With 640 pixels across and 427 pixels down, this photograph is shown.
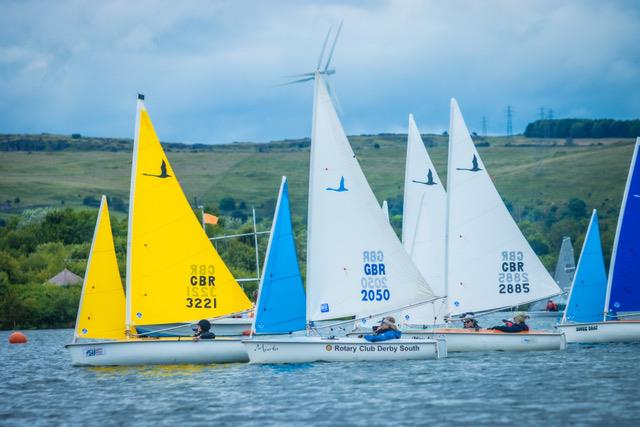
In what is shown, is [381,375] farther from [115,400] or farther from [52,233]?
[52,233]

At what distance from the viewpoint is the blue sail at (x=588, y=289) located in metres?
48.7

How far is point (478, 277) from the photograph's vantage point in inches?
1791

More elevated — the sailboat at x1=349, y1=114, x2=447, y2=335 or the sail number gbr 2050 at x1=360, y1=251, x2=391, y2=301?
the sailboat at x1=349, y1=114, x2=447, y2=335

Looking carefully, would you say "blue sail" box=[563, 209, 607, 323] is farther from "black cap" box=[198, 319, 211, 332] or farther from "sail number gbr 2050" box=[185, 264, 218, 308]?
"black cap" box=[198, 319, 211, 332]

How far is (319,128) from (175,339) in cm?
853

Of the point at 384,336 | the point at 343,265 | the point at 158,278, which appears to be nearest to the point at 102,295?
the point at 158,278

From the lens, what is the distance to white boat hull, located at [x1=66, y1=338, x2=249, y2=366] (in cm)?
3956

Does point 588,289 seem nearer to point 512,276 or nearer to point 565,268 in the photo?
point 512,276

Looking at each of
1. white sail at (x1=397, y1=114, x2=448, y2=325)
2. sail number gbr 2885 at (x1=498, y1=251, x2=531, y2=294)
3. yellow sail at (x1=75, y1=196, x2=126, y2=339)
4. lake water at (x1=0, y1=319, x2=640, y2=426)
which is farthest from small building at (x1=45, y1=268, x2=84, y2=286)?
sail number gbr 2885 at (x1=498, y1=251, x2=531, y2=294)

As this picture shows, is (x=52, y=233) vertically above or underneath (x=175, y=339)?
above

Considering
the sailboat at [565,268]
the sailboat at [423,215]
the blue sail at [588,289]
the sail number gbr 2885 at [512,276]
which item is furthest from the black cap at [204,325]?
the sailboat at [565,268]

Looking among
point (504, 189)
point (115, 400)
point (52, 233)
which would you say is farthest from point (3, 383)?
point (504, 189)

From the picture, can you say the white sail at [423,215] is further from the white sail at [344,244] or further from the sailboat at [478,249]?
the white sail at [344,244]

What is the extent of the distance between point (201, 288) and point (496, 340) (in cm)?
1105
